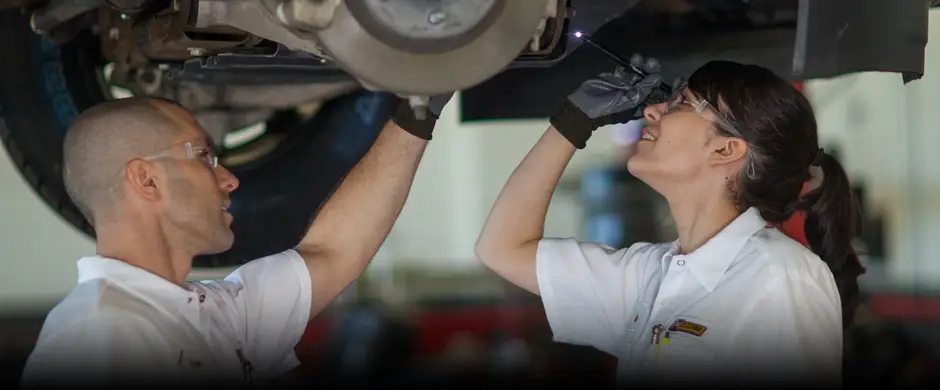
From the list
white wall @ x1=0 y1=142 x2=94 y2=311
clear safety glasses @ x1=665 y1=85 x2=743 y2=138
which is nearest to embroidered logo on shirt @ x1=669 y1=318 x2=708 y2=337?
clear safety glasses @ x1=665 y1=85 x2=743 y2=138

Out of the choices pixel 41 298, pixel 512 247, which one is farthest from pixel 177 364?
pixel 41 298

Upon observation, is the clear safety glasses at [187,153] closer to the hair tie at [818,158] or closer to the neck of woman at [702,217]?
the neck of woman at [702,217]

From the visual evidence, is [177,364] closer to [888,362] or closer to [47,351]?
[47,351]

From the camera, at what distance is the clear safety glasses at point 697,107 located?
47.9 inches

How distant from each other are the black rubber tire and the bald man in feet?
1.25

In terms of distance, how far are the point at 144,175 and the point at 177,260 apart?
0.10 metres

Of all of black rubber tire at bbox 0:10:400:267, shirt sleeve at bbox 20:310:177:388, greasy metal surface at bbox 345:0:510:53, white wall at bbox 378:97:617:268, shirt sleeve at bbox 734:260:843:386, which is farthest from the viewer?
white wall at bbox 378:97:617:268

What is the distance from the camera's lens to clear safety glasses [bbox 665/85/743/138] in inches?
47.9

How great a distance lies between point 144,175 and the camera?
1.14 meters

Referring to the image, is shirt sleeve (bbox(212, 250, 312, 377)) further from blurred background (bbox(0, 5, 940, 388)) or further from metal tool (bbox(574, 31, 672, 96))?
blurred background (bbox(0, 5, 940, 388))

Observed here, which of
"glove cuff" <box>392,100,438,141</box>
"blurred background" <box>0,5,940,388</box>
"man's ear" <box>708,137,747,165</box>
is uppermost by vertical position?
"glove cuff" <box>392,100,438,141</box>

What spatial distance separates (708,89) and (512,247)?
0.32 m

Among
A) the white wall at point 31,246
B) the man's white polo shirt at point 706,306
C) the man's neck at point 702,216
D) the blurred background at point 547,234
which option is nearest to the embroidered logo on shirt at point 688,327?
the man's white polo shirt at point 706,306

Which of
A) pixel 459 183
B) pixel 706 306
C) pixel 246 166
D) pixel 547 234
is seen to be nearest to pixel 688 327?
pixel 706 306
